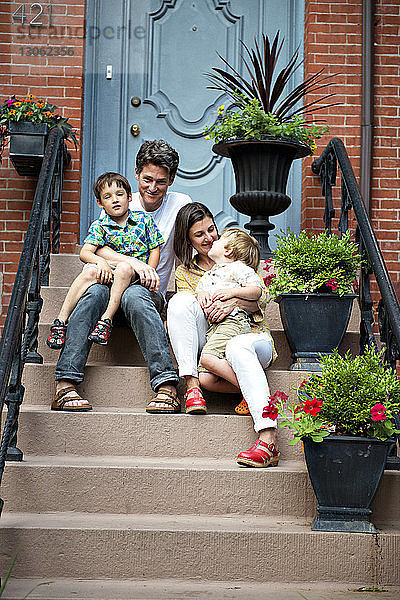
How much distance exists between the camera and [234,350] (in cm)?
336

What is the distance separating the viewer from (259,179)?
15.3 feet

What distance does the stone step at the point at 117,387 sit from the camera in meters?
3.60

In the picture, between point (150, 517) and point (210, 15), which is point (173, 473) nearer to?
point (150, 517)

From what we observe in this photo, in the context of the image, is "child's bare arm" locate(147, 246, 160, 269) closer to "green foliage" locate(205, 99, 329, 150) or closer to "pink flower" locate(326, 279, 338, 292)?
"pink flower" locate(326, 279, 338, 292)

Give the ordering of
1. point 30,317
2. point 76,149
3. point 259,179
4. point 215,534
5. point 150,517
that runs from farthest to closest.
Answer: point 76,149
point 259,179
point 30,317
point 150,517
point 215,534

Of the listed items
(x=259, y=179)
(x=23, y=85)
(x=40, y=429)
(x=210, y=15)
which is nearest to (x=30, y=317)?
(x=40, y=429)

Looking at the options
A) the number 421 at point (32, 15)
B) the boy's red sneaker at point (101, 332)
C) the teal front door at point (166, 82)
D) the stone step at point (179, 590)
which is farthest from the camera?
the teal front door at point (166, 82)

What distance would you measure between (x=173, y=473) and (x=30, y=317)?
1.06m

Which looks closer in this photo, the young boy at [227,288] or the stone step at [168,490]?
the stone step at [168,490]

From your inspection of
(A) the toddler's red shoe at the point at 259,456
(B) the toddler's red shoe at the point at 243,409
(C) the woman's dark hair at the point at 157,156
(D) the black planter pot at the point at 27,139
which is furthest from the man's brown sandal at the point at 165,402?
(D) the black planter pot at the point at 27,139

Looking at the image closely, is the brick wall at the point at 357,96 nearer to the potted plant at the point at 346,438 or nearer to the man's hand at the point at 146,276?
the man's hand at the point at 146,276

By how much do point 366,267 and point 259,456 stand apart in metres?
1.16

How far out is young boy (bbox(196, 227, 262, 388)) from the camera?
347cm

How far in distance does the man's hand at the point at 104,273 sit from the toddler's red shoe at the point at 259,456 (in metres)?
1.06
